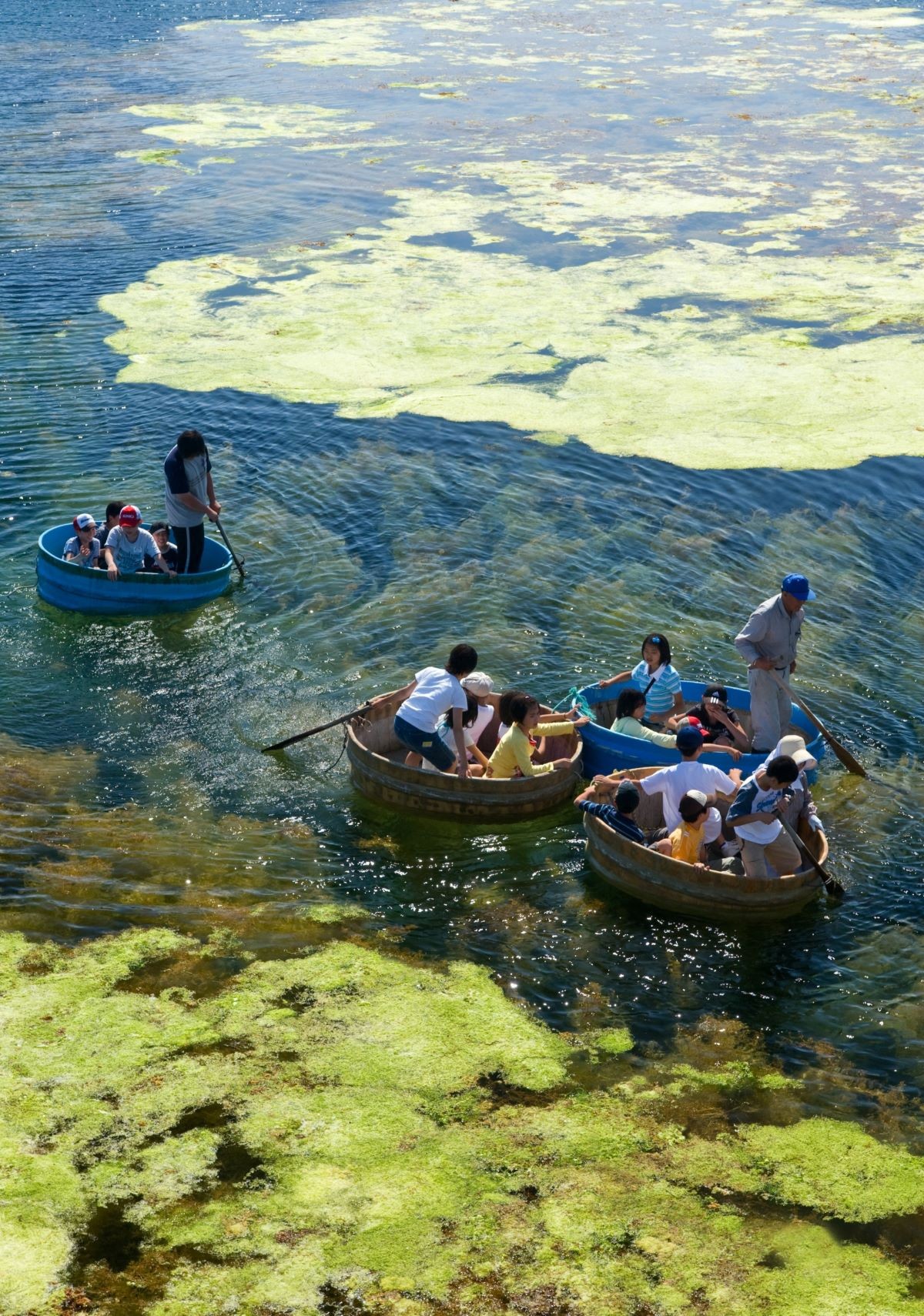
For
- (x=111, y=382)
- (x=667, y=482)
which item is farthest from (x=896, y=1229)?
(x=111, y=382)

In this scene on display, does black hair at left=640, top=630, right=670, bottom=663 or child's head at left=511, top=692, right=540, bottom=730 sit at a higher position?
black hair at left=640, top=630, right=670, bottom=663

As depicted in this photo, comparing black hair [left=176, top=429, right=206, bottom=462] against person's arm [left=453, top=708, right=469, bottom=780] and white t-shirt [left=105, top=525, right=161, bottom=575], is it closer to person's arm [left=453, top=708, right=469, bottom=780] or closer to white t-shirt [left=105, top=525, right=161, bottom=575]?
white t-shirt [left=105, top=525, right=161, bottom=575]

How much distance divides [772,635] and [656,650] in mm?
964

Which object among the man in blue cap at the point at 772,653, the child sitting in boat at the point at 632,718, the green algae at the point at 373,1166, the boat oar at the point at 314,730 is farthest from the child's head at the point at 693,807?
the boat oar at the point at 314,730

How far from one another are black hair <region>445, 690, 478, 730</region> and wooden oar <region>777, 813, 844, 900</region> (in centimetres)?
263

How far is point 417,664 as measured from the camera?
12719 mm

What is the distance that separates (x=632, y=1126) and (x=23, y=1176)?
3332 millimetres

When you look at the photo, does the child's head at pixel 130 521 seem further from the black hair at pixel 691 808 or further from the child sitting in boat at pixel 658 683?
the black hair at pixel 691 808

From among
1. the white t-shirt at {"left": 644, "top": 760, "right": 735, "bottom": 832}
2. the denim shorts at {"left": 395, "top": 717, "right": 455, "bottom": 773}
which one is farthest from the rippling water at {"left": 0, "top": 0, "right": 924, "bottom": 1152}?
the white t-shirt at {"left": 644, "top": 760, "right": 735, "bottom": 832}

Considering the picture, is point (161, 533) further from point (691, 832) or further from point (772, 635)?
point (691, 832)

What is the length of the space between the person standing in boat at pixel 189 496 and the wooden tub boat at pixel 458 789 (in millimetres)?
3644

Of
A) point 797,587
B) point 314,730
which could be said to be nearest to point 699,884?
point 797,587

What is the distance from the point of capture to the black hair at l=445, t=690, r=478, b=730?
10.5 m

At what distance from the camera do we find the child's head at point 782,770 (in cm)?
898
